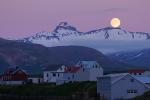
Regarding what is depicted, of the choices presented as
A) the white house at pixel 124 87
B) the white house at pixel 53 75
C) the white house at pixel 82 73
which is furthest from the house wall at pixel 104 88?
the white house at pixel 53 75

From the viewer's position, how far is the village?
2950 inches

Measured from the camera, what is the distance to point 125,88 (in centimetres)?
7494

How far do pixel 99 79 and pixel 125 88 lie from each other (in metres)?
7.20

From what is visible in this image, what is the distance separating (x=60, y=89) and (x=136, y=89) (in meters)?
14.8

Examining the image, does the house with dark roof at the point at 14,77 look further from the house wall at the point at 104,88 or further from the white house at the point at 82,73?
the house wall at the point at 104,88

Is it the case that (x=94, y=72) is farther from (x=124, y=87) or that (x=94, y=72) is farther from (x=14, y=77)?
(x=124, y=87)

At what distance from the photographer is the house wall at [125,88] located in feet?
245

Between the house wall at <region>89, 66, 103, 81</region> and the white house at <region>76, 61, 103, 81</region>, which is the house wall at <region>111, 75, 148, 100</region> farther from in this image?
the house wall at <region>89, 66, 103, 81</region>

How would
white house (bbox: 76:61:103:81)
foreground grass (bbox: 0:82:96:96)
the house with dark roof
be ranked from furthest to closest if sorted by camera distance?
the house with dark roof → white house (bbox: 76:61:103:81) → foreground grass (bbox: 0:82:96:96)

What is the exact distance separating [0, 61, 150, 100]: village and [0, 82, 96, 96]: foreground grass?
1.88 metres

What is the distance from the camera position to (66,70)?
116m

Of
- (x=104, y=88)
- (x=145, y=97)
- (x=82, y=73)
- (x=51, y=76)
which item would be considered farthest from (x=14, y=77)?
(x=145, y=97)

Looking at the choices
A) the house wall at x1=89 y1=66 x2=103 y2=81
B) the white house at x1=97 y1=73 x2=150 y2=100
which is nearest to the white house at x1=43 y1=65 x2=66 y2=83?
the house wall at x1=89 y1=66 x2=103 y2=81

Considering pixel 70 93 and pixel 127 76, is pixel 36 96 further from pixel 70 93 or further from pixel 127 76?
pixel 127 76
